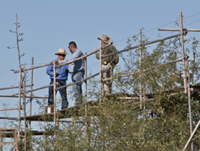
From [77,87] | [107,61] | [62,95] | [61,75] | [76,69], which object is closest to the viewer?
[107,61]

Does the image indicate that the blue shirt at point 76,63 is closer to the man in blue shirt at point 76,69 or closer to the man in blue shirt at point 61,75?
the man in blue shirt at point 76,69

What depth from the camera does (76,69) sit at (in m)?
13.1

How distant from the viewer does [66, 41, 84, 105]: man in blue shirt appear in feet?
41.3

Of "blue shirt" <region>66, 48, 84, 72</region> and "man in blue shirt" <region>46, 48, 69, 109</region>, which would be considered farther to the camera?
"man in blue shirt" <region>46, 48, 69, 109</region>

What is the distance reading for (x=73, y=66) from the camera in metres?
13.2

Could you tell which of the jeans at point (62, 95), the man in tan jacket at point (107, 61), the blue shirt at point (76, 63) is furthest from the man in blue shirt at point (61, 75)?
the man in tan jacket at point (107, 61)

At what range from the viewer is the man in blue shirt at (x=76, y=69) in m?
12.6

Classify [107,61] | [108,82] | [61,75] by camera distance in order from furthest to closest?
[61,75] < [107,61] < [108,82]

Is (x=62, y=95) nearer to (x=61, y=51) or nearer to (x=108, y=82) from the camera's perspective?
(x=61, y=51)

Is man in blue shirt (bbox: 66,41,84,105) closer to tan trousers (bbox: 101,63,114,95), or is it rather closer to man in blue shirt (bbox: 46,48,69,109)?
man in blue shirt (bbox: 46,48,69,109)

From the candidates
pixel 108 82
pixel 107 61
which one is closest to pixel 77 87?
pixel 107 61

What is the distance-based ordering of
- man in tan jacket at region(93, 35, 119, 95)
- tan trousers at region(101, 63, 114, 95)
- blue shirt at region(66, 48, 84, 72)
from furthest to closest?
blue shirt at region(66, 48, 84, 72) < man in tan jacket at region(93, 35, 119, 95) < tan trousers at region(101, 63, 114, 95)

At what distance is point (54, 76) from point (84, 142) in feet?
9.22

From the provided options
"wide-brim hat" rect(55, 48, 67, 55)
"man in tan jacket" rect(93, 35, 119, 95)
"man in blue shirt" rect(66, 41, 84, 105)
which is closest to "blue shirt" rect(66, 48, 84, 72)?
"man in blue shirt" rect(66, 41, 84, 105)
